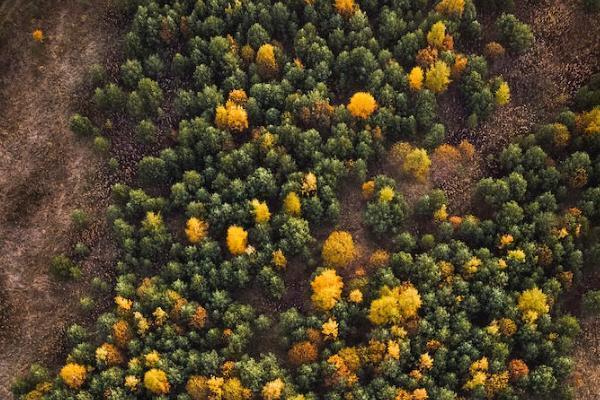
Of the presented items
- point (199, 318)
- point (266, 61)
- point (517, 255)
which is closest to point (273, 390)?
point (199, 318)

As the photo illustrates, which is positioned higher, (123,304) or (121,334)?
(123,304)

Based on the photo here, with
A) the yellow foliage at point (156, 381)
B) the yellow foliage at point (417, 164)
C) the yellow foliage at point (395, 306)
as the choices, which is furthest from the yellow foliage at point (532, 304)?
the yellow foliage at point (156, 381)

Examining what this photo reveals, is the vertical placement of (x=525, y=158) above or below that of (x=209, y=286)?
above

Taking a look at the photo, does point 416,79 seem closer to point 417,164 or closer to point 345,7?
point 417,164

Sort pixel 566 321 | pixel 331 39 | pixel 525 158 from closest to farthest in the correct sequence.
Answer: pixel 566 321 < pixel 525 158 < pixel 331 39

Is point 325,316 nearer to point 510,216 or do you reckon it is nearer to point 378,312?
point 378,312

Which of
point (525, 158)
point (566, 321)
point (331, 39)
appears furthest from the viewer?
point (331, 39)

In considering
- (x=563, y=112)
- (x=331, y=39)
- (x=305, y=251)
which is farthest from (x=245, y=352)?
(x=563, y=112)
